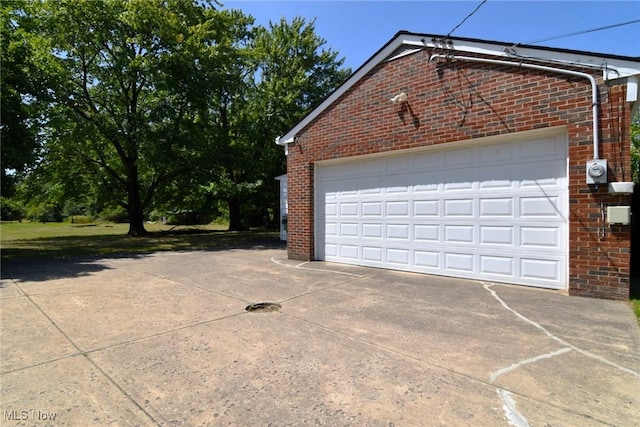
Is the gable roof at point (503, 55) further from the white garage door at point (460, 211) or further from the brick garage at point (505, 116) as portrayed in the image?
the white garage door at point (460, 211)

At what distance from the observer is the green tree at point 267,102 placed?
776 inches

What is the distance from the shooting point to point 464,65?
6.52m

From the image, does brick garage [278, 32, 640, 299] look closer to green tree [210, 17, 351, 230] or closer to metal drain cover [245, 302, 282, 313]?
metal drain cover [245, 302, 282, 313]

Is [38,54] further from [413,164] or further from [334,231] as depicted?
[413,164]

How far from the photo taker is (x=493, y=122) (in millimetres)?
6184

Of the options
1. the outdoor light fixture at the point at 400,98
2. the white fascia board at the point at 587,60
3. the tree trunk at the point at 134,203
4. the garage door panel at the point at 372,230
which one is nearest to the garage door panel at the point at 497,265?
the garage door panel at the point at 372,230

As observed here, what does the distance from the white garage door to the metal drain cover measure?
11.8 feet

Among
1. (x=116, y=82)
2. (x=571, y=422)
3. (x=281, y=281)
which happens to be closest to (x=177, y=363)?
(x=571, y=422)

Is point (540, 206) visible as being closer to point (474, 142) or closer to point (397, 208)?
point (474, 142)

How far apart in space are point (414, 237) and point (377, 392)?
507 cm

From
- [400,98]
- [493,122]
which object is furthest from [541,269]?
[400,98]

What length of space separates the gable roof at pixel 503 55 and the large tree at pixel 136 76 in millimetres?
10343

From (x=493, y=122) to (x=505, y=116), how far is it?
0.21 metres

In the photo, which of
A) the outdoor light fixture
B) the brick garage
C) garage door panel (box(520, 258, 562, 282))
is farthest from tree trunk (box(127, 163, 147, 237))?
garage door panel (box(520, 258, 562, 282))
